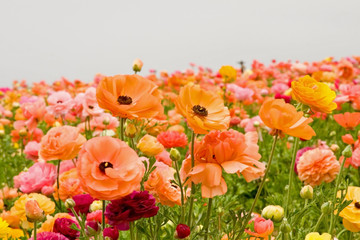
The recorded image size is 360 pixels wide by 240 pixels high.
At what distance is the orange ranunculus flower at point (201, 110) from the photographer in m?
0.81

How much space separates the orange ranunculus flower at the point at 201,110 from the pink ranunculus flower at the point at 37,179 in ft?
2.79

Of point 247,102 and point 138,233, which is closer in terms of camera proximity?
point 138,233

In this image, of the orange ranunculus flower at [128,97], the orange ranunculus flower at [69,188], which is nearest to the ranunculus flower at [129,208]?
the orange ranunculus flower at [128,97]

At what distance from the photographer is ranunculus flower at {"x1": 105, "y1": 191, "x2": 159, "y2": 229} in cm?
75

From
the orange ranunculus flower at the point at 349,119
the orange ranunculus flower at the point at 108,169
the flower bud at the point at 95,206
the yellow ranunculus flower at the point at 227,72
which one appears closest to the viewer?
the orange ranunculus flower at the point at 108,169

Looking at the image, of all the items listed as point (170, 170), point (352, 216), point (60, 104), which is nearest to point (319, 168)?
point (352, 216)

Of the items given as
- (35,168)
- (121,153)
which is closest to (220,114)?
(121,153)

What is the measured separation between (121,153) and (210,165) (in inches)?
7.3

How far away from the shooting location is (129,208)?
0.75 m

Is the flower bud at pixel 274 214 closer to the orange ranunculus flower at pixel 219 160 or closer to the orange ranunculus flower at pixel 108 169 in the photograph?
the orange ranunculus flower at pixel 219 160

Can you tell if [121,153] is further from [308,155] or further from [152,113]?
[308,155]

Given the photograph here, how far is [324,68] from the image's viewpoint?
487 cm

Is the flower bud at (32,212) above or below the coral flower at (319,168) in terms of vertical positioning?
above

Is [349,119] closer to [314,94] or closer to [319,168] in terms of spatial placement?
[319,168]
